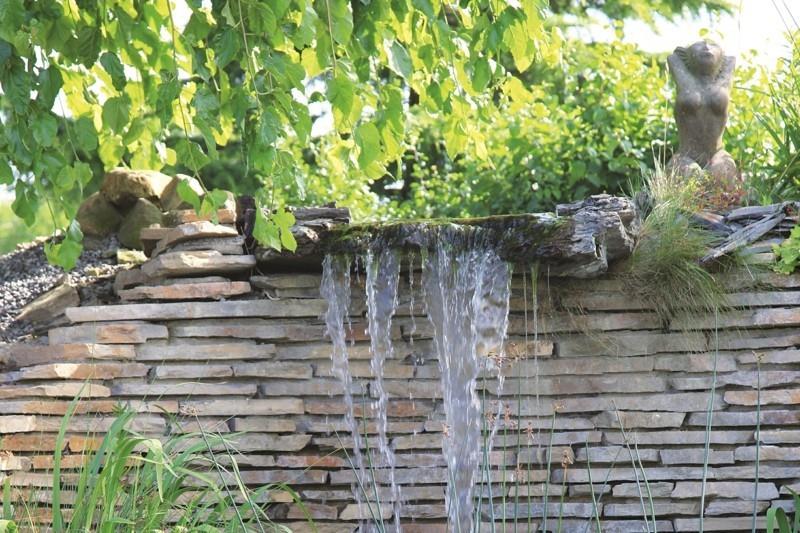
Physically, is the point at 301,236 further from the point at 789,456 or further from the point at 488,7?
the point at 789,456

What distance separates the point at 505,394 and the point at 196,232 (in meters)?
1.39

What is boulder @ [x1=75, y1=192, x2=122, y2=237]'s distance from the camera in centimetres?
518

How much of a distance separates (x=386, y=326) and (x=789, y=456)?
1599 millimetres

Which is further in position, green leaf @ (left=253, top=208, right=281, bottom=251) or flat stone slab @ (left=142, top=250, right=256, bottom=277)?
flat stone slab @ (left=142, top=250, right=256, bottom=277)

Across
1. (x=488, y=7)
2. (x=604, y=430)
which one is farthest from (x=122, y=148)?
(x=604, y=430)

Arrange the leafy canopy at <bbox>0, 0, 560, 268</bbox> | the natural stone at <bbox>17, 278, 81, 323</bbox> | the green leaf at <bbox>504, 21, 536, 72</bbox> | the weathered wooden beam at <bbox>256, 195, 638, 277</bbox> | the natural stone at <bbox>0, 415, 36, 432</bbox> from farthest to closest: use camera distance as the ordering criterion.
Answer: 1. the natural stone at <bbox>17, 278, 81, 323</bbox>
2. the natural stone at <bbox>0, 415, 36, 432</bbox>
3. the weathered wooden beam at <bbox>256, 195, 638, 277</bbox>
4. the green leaf at <bbox>504, 21, 536, 72</bbox>
5. the leafy canopy at <bbox>0, 0, 560, 268</bbox>

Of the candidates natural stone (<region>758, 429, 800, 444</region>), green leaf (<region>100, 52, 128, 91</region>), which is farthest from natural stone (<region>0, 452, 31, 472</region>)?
natural stone (<region>758, 429, 800, 444</region>)

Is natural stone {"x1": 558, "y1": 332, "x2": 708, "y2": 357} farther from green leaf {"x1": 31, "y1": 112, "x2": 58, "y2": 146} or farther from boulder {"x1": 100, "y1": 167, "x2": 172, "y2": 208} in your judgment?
boulder {"x1": 100, "y1": 167, "x2": 172, "y2": 208}

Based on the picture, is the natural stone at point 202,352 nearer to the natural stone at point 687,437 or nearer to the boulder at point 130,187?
the boulder at point 130,187

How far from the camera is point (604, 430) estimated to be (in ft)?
13.2

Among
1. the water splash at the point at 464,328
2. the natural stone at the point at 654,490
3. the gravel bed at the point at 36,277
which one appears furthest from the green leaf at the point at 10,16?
the natural stone at the point at 654,490

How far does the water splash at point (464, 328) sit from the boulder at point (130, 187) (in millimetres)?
1783

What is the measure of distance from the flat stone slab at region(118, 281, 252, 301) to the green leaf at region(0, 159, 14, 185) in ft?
3.05

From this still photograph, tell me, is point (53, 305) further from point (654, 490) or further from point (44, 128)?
point (654, 490)
